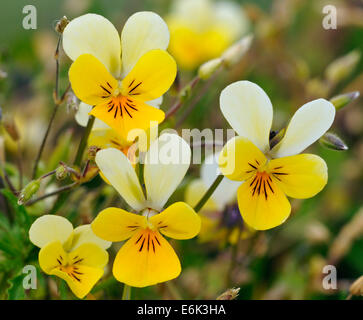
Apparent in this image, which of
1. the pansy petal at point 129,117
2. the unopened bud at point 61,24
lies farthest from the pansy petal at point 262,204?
the unopened bud at point 61,24

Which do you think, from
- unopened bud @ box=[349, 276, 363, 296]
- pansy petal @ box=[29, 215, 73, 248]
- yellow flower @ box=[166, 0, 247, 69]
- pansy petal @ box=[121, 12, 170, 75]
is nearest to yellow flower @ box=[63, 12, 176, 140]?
pansy petal @ box=[121, 12, 170, 75]

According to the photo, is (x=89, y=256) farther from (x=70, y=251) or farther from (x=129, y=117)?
(x=129, y=117)

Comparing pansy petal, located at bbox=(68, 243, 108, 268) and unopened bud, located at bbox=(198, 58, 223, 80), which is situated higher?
unopened bud, located at bbox=(198, 58, 223, 80)

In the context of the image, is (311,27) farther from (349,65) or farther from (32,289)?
(32,289)

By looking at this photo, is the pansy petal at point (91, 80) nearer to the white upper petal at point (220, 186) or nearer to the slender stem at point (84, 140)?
the slender stem at point (84, 140)

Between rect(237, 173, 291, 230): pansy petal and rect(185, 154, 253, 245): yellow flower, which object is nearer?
rect(237, 173, 291, 230): pansy petal

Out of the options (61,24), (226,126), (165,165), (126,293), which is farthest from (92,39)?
(226,126)

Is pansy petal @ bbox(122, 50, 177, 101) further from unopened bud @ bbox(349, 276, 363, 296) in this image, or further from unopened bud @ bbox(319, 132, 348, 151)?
unopened bud @ bbox(349, 276, 363, 296)
